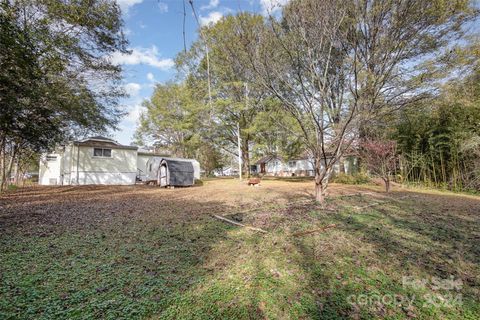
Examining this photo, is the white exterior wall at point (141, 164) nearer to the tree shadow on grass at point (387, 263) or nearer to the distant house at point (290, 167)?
the distant house at point (290, 167)

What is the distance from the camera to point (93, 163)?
1580 cm

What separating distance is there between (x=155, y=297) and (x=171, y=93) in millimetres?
22488

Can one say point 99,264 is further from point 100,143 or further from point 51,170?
point 51,170

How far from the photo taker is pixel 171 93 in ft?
72.5

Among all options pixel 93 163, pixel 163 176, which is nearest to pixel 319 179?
pixel 163 176

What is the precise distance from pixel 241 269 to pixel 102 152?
17108mm

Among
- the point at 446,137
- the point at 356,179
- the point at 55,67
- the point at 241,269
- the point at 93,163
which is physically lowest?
the point at 241,269

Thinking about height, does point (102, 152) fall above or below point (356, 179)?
above

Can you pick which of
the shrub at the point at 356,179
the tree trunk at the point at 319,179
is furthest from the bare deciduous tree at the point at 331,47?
the shrub at the point at 356,179

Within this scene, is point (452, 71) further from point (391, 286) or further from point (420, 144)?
point (391, 286)

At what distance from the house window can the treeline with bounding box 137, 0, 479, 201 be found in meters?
5.75

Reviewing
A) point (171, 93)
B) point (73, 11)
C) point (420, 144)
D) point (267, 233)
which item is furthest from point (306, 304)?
point (171, 93)

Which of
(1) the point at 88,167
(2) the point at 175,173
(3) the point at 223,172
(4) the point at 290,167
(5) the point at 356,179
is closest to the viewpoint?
(2) the point at 175,173

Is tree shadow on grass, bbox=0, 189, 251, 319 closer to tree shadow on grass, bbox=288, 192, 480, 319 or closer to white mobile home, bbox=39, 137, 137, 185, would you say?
tree shadow on grass, bbox=288, 192, 480, 319
